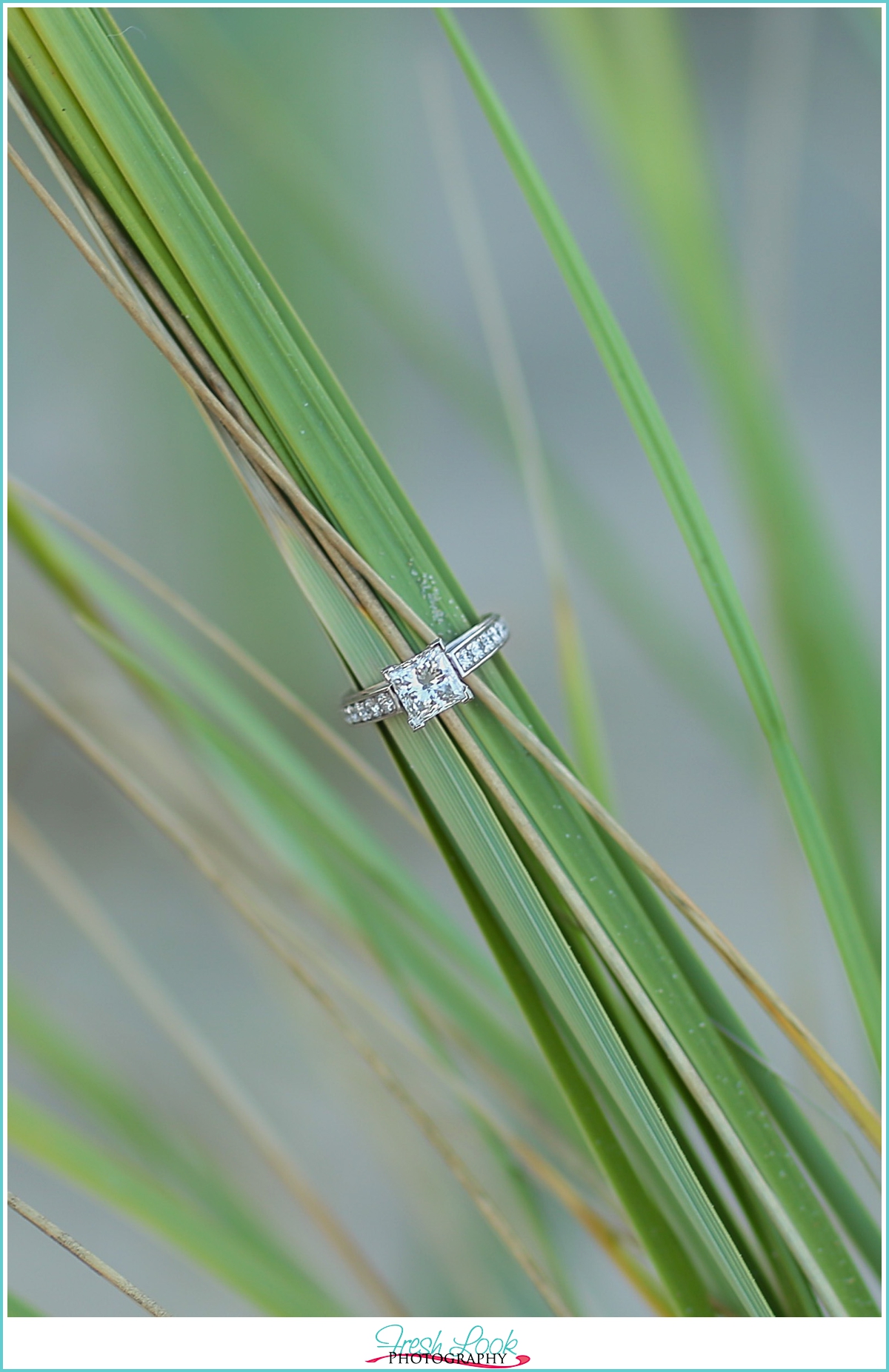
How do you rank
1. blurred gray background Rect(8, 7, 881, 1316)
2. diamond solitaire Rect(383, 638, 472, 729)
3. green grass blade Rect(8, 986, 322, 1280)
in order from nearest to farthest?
diamond solitaire Rect(383, 638, 472, 729) → green grass blade Rect(8, 986, 322, 1280) → blurred gray background Rect(8, 7, 881, 1316)

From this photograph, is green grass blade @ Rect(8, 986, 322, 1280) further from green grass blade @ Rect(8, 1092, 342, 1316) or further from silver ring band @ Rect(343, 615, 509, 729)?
silver ring band @ Rect(343, 615, 509, 729)

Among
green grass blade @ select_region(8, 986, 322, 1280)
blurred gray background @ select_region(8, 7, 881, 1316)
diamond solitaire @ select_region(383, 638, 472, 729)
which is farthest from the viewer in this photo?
blurred gray background @ select_region(8, 7, 881, 1316)

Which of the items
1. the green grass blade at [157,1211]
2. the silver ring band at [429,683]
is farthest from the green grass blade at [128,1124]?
the silver ring band at [429,683]

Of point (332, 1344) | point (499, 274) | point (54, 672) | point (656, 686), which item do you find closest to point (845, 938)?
point (332, 1344)

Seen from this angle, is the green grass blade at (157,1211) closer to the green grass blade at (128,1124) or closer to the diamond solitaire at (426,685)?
the green grass blade at (128,1124)

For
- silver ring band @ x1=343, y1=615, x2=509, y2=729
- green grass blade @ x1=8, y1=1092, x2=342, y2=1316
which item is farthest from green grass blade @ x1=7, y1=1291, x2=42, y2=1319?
silver ring band @ x1=343, y1=615, x2=509, y2=729

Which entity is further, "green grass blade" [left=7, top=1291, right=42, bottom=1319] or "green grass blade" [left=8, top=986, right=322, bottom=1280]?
"green grass blade" [left=8, top=986, right=322, bottom=1280]
